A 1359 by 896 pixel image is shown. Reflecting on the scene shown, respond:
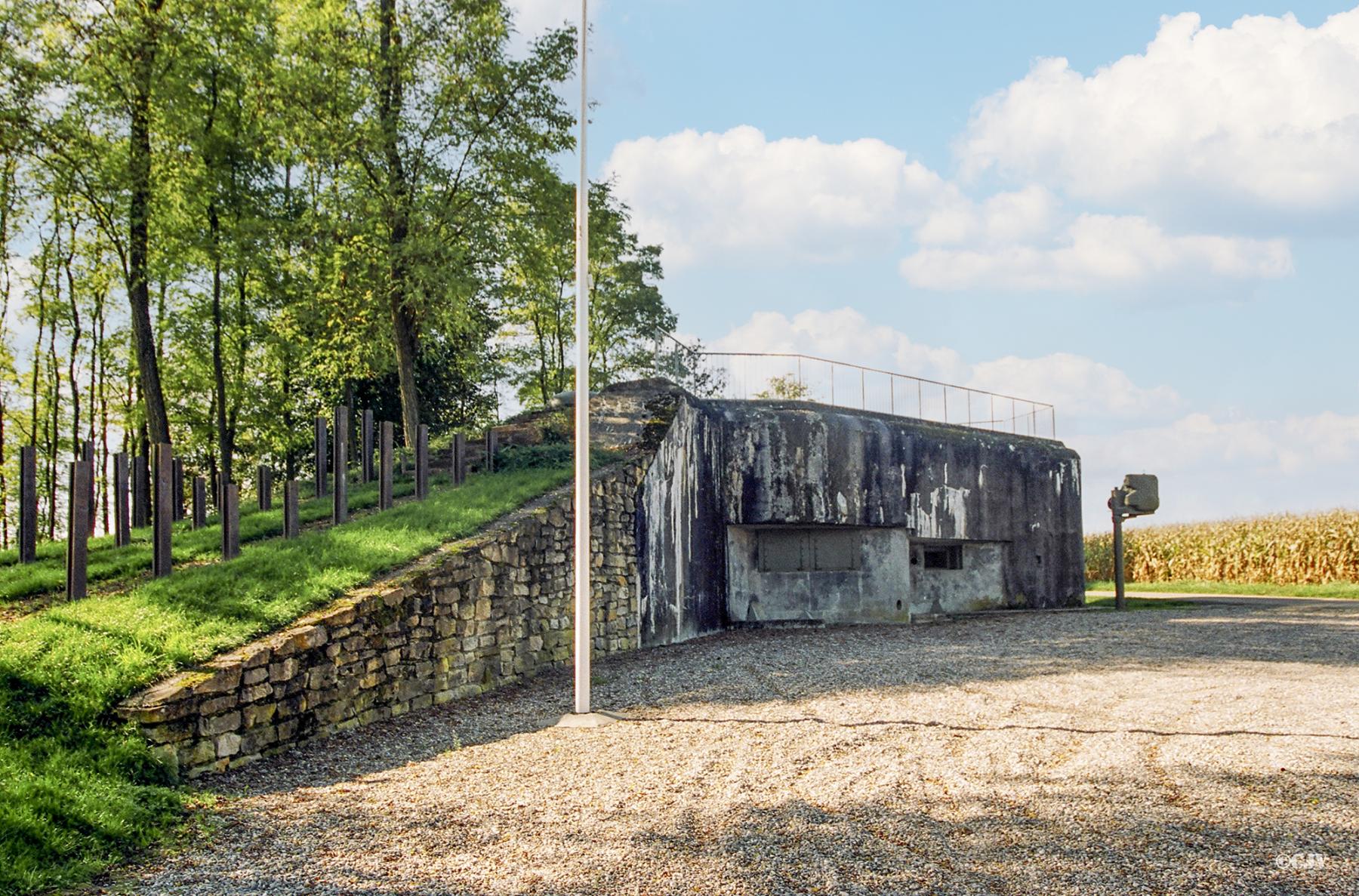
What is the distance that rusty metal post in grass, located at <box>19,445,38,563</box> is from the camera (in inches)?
454

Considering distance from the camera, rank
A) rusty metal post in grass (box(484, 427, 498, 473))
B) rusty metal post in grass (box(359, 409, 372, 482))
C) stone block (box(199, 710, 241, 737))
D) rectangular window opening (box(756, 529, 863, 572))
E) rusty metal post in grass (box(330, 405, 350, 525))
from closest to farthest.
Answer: stone block (box(199, 710, 241, 737)), rusty metal post in grass (box(330, 405, 350, 525)), rusty metal post in grass (box(359, 409, 372, 482)), rusty metal post in grass (box(484, 427, 498, 473)), rectangular window opening (box(756, 529, 863, 572))

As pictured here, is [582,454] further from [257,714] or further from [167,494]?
[167,494]

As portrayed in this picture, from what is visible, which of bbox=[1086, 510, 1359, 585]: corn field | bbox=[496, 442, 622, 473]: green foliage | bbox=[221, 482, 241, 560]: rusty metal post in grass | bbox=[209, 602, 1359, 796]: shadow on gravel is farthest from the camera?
bbox=[1086, 510, 1359, 585]: corn field

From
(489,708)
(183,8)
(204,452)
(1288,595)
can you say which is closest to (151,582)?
(489,708)

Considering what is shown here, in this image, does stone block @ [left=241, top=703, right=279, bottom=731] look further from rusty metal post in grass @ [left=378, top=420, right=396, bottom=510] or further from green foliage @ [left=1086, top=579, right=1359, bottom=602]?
green foliage @ [left=1086, top=579, right=1359, bottom=602]

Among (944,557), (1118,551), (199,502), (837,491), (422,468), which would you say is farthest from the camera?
(1118,551)

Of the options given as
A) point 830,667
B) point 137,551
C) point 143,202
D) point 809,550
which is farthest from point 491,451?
point 143,202

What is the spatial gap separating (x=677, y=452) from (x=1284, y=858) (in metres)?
12.4

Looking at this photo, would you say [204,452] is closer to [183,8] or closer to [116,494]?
[183,8]

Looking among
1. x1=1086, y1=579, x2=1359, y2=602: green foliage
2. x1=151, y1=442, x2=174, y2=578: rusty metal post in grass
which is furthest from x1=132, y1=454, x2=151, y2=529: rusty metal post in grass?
x1=1086, y1=579, x2=1359, y2=602: green foliage

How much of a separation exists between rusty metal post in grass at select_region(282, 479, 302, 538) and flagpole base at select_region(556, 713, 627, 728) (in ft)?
17.0

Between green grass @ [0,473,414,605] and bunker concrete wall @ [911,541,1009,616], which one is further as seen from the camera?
bunker concrete wall @ [911,541,1009,616]

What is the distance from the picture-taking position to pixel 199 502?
→ 1480 cm

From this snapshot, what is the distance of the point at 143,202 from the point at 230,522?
11.1 m
